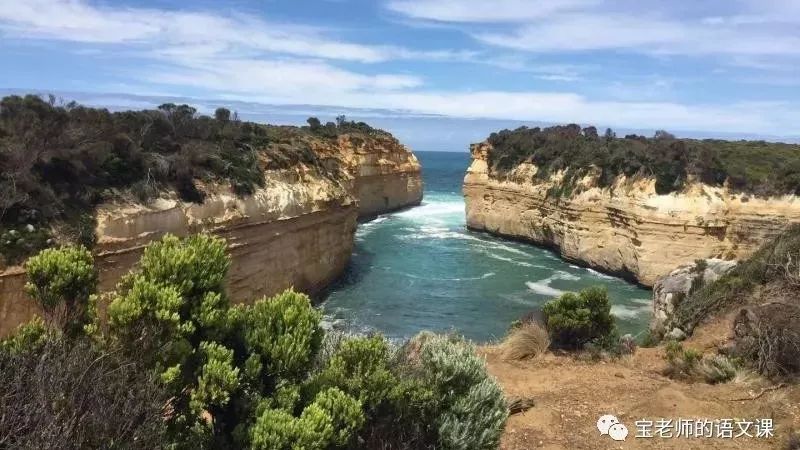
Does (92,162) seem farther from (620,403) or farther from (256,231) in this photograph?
(620,403)

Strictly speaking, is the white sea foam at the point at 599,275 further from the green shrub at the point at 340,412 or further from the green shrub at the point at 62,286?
the green shrub at the point at 62,286

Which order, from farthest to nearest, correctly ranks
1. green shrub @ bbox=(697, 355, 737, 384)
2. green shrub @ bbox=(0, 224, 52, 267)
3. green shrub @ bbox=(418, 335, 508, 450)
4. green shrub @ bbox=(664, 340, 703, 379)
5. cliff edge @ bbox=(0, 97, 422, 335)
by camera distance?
cliff edge @ bbox=(0, 97, 422, 335) < green shrub @ bbox=(0, 224, 52, 267) < green shrub @ bbox=(664, 340, 703, 379) < green shrub @ bbox=(697, 355, 737, 384) < green shrub @ bbox=(418, 335, 508, 450)

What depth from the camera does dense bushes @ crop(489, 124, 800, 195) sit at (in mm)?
29672

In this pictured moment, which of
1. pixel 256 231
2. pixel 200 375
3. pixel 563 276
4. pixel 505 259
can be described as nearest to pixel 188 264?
pixel 200 375

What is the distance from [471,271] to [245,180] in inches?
578

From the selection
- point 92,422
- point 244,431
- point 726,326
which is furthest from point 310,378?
point 726,326

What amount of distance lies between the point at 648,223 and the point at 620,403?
2248 centimetres

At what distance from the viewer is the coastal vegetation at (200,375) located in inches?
192

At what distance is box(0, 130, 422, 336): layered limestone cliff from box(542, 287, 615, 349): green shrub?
9.59 m

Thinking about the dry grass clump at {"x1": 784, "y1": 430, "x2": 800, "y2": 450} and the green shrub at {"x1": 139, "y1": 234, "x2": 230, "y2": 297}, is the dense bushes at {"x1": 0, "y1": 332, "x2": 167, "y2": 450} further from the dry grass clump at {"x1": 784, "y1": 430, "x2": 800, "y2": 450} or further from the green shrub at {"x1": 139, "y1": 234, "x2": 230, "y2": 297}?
the dry grass clump at {"x1": 784, "y1": 430, "x2": 800, "y2": 450}

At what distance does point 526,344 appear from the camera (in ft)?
39.3

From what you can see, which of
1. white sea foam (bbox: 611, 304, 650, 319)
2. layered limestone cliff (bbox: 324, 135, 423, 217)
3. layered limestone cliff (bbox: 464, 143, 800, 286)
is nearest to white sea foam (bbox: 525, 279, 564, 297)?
white sea foam (bbox: 611, 304, 650, 319)

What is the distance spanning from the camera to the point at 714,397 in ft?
30.1

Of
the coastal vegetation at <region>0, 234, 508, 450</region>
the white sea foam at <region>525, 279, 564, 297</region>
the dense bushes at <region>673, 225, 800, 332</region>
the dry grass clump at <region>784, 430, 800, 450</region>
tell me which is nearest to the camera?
the coastal vegetation at <region>0, 234, 508, 450</region>
